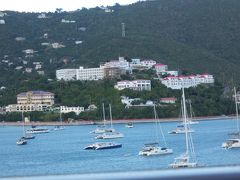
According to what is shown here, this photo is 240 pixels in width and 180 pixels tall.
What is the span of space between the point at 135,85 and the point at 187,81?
323 cm

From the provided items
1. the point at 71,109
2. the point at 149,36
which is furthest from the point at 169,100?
the point at 149,36

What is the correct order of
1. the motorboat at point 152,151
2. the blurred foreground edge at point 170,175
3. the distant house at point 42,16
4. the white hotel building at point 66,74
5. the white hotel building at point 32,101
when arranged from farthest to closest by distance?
the distant house at point 42,16, the white hotel building at point 66,74, the white hotel building at point 32,101, the motorboat at point 152,151, the blurred foreground edge at point 170,175

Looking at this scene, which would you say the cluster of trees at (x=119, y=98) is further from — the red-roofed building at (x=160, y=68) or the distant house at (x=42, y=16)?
the distant house at (x=42, y=16)

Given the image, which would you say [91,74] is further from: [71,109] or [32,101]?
[71,109]

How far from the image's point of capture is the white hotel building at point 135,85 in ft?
147

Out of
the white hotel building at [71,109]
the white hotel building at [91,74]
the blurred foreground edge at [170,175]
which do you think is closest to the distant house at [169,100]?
the white hotel building at [71,109]

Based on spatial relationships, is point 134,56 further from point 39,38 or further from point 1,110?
point 39,38

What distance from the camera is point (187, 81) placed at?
45.6m

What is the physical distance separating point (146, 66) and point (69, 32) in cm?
1931

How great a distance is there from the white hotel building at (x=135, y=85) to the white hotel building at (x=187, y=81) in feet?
4.49

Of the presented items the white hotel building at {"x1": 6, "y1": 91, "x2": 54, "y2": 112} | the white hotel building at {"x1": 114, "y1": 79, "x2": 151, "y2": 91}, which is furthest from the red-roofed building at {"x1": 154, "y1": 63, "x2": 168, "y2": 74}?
the white hotel building at {"x1": 6, "y1": 91, "x2": 54, "y2": 112}

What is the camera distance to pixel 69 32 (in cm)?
6825

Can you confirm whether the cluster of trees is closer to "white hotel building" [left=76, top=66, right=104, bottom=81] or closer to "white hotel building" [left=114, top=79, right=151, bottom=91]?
"white hotel building" [left=114, top=79, right=151, bottom=91]

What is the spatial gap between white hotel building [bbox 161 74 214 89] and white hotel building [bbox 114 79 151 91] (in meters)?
1.37
